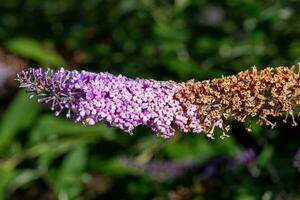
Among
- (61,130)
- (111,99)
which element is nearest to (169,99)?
(111,99)

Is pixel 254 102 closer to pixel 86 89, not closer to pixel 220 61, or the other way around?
pixel 86 89

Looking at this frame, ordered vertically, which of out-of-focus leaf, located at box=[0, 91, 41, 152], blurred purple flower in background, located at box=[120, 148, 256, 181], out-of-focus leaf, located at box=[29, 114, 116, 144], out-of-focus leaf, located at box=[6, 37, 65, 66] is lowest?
blurred purple flower in background, located at box=[120, 148, 256, 181]

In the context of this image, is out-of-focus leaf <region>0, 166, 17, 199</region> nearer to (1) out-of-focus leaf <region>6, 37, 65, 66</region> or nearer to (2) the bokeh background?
(2) the bokeh background

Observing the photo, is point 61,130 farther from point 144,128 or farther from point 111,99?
point 111,99

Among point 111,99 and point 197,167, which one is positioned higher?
point 197,167

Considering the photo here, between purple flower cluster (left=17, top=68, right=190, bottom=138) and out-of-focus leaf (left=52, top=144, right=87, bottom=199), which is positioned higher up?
out-of-focus leaf (left=52, top=144, right=87, bottom=199)

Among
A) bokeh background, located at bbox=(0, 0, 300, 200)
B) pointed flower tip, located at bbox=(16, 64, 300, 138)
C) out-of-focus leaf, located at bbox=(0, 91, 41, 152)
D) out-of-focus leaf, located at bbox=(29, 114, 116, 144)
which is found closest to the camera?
pointed flower tip, located at bbox=(16, 64, 300, 138)

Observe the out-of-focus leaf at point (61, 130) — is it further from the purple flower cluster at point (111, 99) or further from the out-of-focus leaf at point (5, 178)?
the purple flower cluster at point (111, 99)

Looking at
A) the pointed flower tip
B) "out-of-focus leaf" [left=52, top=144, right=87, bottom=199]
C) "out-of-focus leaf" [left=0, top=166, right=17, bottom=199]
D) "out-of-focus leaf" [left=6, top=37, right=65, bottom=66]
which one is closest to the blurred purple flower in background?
"out-of-focus leaf" [left=52, top=144, right=87, bottom=199]
